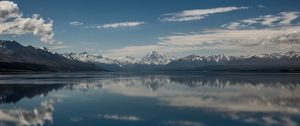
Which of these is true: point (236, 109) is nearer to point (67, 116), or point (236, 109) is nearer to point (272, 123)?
point (272, 123)

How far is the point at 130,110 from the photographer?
40.1 metres

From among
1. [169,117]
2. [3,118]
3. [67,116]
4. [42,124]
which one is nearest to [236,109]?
[169,117]

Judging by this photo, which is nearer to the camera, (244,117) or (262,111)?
(244,117)

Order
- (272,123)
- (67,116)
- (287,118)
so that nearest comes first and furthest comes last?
(272,123), (287,118), (67,116)

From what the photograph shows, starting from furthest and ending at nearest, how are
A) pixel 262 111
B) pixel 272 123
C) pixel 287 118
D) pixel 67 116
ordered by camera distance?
pixel 262 111 → pixel 67 116 → pixel 287 118 → pixel 272 123

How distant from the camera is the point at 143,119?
32750 mm

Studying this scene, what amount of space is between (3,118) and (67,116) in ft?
17.3

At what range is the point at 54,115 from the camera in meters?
35.8

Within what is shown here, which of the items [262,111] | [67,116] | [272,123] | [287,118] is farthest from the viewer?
[262,111]

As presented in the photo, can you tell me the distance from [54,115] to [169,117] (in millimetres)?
10329

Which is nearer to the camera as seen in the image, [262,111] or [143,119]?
[143,119]

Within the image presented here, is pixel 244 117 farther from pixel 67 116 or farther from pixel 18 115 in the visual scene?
pixel 18 115

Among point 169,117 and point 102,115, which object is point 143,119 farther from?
point 102,115

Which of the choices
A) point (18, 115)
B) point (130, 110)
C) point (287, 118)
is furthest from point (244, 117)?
point (18, 115)
